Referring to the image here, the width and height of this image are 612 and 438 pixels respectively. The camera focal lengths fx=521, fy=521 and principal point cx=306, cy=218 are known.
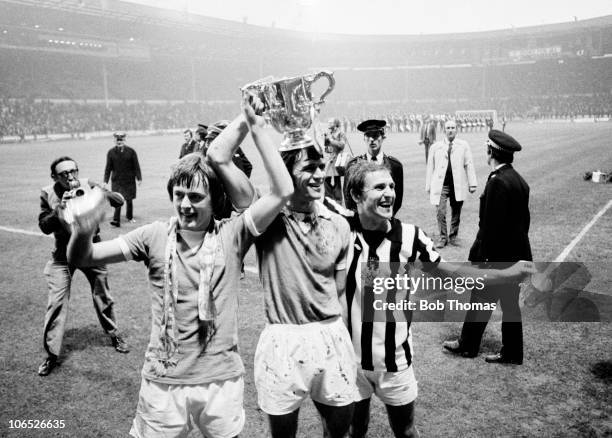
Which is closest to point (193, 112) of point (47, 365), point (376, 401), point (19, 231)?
point (19, 231)

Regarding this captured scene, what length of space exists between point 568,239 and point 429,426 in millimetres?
6029

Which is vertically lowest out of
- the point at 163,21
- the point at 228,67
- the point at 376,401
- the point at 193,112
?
the point at 376,401

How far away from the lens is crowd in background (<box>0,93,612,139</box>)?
128ft

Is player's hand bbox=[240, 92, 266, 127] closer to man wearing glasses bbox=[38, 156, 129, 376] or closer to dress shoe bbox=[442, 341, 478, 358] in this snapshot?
man wearing glasses bbox=[38, 156, 129, 376]

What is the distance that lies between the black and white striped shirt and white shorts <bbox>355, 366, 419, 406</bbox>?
35mm

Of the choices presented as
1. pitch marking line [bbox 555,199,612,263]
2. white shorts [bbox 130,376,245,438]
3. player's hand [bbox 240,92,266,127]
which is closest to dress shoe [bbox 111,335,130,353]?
white shorts [bbox 130,376,245,438]

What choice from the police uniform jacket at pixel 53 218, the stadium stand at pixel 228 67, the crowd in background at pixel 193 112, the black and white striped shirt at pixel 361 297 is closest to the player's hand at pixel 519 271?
the black and white striped shirt at pixel 361 297

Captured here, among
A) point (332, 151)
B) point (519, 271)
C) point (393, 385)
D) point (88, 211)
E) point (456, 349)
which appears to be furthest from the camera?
point (332, 151)

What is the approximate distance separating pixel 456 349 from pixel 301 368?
112 inches

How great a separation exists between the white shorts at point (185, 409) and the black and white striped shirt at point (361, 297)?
28.3 inches

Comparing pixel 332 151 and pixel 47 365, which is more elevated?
pixel 332 151

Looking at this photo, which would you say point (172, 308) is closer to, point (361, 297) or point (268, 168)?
point (268, 168)

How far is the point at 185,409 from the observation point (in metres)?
2.34

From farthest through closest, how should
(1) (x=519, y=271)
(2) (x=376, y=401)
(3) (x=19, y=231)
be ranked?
1. (3) (x=19, y=231)
2. (2) (x=376, y=401)
3. (1) (x=519, y=271)
